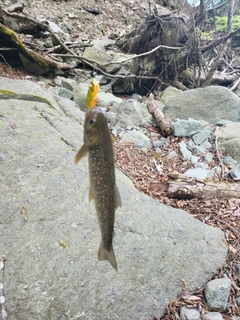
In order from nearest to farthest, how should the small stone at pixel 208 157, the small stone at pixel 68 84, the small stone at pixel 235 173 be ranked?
the small stone at pixel 235 173
the small stone at pixel 208 157
the small stone at pixel 68 84

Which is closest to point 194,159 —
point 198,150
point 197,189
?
point 198,150

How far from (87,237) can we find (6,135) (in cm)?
169

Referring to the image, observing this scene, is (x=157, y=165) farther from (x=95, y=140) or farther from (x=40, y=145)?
(x=95, y=140)

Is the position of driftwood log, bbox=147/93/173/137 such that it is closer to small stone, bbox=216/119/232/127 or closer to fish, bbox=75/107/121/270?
small stone, bbox=216/119/232/127

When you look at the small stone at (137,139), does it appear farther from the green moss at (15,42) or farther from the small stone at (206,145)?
the green moss at (15,42)

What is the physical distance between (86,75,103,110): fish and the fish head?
0.11ft

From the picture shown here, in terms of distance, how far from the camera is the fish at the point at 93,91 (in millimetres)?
728

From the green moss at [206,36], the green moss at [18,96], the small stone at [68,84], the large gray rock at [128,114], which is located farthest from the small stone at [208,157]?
the green moss at [206,36]

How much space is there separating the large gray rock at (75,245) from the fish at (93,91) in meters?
2.02

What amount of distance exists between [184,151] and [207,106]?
3.00 metres

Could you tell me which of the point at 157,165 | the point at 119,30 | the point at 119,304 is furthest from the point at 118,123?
the point at 119,30

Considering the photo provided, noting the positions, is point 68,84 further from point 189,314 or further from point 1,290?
point 189,314

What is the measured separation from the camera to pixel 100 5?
1459 cm

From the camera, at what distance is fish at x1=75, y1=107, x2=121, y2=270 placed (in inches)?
33.7
